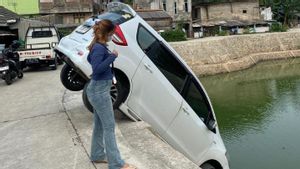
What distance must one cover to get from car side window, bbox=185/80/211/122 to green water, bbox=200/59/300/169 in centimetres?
454

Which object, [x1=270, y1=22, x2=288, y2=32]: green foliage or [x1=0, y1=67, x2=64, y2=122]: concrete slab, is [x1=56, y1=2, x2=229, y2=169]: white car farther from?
[x1=270, y1=22, x2=288, y2=32]: green foliage

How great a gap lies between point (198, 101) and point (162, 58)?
97cm

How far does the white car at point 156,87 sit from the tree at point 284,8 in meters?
55.5

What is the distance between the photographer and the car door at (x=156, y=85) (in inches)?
243

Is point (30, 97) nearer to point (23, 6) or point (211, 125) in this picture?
point (211, 125)

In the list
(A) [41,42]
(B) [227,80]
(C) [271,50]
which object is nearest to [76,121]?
(A) [41,42]

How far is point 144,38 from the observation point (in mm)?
6293

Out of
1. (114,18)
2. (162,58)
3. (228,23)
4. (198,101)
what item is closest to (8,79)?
(114,18)

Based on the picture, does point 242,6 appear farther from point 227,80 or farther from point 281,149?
point 281,149

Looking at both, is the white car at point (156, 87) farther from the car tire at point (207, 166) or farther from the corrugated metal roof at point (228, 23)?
the corrugated metal roof at point (228, 23)

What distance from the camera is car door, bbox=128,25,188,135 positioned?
6168 mm

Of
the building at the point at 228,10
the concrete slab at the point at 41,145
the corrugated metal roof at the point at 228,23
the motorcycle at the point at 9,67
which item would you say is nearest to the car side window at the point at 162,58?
the concrete slab at the point at 41,145

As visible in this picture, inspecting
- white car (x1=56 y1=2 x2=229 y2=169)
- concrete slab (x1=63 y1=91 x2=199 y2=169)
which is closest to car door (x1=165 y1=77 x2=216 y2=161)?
white car (x1=56 y1=2 x2=229 y2=169)

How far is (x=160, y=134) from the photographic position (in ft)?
21.0
